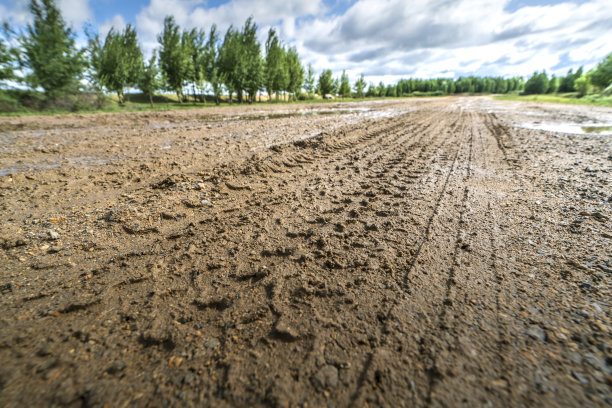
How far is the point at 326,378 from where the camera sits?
145 cm

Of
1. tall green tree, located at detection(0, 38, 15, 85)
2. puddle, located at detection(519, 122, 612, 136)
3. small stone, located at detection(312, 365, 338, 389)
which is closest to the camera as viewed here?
small stone, located at detection(312, 365, 338, 389)

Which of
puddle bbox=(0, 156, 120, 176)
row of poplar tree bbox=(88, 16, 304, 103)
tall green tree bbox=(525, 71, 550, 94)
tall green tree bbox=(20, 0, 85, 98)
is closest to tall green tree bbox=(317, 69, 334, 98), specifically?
row of poplar tree bbox=(88, 16, 304, 103)

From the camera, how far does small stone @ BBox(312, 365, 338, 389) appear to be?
1.41 metres

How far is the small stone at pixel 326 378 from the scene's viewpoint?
1.41 metres

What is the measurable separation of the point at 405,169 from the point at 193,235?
425 centimetres

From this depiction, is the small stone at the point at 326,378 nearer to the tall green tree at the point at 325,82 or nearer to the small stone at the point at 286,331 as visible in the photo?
the small stone at the point at 286,331

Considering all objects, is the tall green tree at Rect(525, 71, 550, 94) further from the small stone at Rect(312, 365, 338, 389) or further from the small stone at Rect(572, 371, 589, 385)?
the small stone at Rect(312, 365, 338, 389)

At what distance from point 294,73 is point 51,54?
37698 millimetres

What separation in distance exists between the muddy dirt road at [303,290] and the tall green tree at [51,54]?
20.6m

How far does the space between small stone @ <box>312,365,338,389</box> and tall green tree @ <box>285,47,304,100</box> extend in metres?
50.7

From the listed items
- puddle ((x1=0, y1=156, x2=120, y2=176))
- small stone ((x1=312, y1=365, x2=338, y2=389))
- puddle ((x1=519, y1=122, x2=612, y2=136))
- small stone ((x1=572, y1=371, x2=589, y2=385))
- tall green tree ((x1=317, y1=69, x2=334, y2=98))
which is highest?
tall green tree ((x1=317, y1=69, x2=334, y2=98))

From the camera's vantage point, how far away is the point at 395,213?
336 cm

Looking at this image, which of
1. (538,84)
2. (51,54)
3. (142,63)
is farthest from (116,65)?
(538,84)

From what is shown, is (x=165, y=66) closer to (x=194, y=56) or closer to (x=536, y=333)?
(x=194, y=56)
